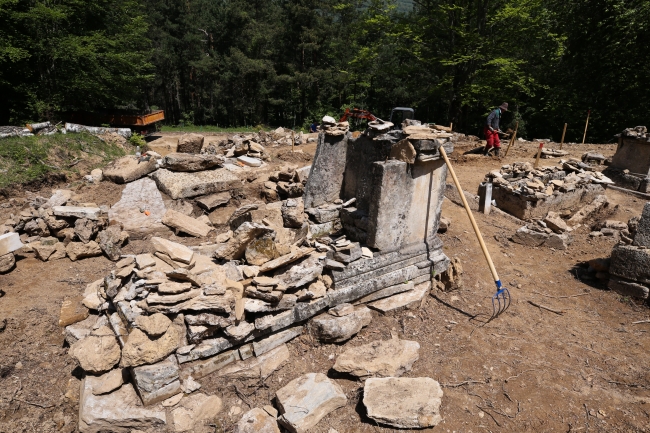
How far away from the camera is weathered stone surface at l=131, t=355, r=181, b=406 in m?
3.72

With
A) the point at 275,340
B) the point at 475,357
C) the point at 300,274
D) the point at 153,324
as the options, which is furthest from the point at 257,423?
the point at 475,357

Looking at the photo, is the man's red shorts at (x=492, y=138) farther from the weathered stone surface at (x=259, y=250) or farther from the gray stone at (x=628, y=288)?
the weathered stone surface at (x=259, y=250)

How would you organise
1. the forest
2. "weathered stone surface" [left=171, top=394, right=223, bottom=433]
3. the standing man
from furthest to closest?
the forest → the standing man → "weathered stone surface" [left=171, top=394, right=223, bottom=433]

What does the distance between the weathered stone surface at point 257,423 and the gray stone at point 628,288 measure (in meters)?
5.34

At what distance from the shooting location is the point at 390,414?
3.54 metres

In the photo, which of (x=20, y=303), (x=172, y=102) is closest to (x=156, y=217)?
(x=20, y=303)

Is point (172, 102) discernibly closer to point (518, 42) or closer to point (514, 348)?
point (518, 42)

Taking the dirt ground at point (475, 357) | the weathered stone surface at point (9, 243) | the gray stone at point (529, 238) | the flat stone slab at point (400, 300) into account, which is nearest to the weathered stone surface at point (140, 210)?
the dirt ground at point (475, 357)

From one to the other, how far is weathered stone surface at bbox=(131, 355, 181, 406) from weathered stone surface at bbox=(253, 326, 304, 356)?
88 cm

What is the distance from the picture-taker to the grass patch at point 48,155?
970 centimetres

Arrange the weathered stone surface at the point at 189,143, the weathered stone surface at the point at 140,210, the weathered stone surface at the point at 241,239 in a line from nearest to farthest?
the weathered stone surface at the point at 241,239, the weathered stone surface at the point at 140,210, the weathered stone surface at the point at 189,143

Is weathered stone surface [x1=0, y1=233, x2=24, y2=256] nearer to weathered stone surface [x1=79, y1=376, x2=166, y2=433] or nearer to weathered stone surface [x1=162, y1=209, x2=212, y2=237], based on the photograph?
weathered stone surface [x1=162, y1=209, x2=212, y2=237]

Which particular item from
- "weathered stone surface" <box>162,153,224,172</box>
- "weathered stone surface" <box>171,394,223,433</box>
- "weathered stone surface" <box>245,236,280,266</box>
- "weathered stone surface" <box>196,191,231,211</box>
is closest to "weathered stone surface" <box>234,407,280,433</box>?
"weathered stone surface" <box>171,394,223,433</box>

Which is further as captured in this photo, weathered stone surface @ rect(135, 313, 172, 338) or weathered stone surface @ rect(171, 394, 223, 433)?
weathered stone surface @ rect(135, 313, 172, 338)
